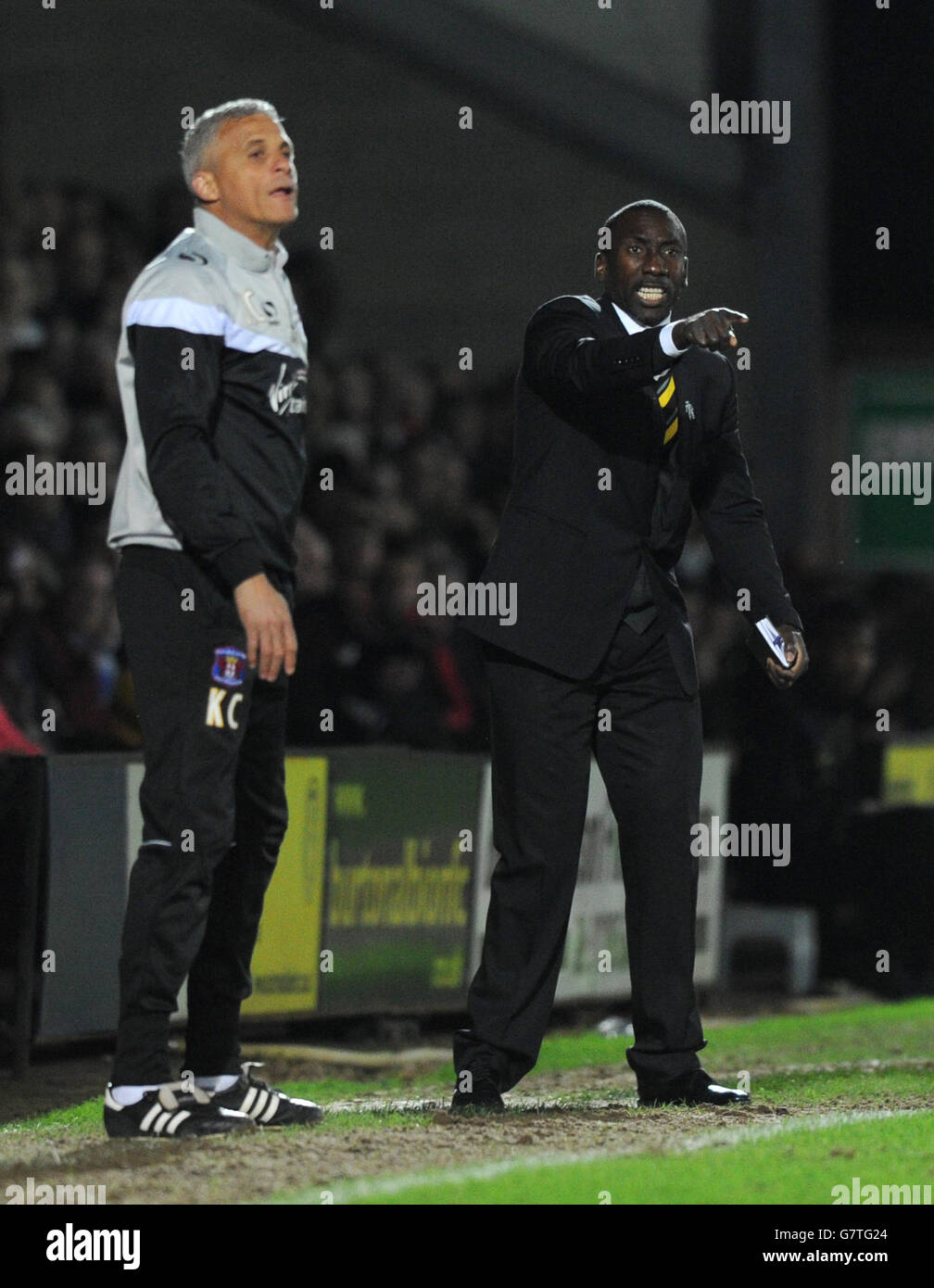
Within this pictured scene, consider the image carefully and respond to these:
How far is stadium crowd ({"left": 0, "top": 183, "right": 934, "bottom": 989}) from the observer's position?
10.4 m

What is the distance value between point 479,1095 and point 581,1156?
777 mm

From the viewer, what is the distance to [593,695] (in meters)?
6.28

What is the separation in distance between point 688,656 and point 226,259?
164 centimetres

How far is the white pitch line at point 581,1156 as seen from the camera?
16.6 ft

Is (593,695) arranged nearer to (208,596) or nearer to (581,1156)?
(208,596)

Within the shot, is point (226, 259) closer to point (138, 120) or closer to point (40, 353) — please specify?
point (40, 353)

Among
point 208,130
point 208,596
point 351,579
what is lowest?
point 208,596

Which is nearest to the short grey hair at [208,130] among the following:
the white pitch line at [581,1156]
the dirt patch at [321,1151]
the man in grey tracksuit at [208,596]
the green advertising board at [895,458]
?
the man in grey tracksuit at [208,596]

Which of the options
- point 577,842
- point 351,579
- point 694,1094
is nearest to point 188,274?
point 577,842

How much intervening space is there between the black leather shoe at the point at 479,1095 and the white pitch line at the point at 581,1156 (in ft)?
2.19

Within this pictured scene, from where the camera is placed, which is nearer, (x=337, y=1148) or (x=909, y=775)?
(x=337, y=1148)

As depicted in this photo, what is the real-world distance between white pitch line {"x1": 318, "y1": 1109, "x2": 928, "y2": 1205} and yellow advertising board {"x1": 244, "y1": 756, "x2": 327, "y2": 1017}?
3.46m

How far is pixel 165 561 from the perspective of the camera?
5.70 m
